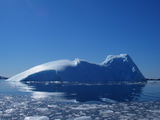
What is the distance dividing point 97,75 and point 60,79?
9.45m

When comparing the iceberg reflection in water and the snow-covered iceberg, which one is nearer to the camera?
the iceberg reflection in water

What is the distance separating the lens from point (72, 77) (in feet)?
135

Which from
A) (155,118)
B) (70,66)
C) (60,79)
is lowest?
(155,118)

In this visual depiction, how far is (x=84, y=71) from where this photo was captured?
145 feet

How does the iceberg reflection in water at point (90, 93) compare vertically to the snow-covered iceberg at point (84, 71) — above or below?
below

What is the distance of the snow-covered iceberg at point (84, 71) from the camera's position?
40438 mm

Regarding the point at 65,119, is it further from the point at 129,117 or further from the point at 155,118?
the point at 155,118

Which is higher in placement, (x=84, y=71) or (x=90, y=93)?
(x=84, y=71)

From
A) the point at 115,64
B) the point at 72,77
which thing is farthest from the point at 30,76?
the point at 115,64

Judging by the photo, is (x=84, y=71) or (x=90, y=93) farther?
(x=84, y=71)

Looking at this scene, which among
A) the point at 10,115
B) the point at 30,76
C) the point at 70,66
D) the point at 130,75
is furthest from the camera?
the point at 130,75

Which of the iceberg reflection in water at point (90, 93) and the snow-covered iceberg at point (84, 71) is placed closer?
the iceberg reflection in water at point (90, 93)

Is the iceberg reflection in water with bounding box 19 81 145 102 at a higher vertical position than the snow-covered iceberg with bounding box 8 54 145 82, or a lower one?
lower

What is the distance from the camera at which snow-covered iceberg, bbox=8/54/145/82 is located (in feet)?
133
